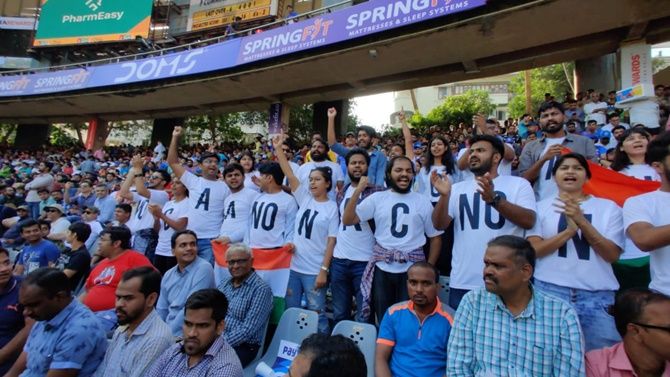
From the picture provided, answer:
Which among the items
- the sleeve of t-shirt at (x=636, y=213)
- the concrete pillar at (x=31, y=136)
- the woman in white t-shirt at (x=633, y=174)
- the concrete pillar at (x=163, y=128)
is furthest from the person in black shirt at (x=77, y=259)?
the concrete pillar at (x=31, y=136)

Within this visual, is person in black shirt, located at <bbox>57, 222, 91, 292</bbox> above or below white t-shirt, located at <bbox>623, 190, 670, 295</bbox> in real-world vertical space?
below

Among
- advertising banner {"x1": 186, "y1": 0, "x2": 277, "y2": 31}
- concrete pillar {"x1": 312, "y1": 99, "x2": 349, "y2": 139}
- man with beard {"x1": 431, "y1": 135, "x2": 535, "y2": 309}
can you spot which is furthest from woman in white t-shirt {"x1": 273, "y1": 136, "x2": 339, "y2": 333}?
advertising banner {"x1": 186, "y1": 0, "x2": 277, "y2": 31}

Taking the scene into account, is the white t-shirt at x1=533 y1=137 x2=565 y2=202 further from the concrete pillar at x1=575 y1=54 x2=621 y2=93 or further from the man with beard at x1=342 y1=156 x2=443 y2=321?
the concrete pillar at x1=575 y1=54 x2=621 y2=93

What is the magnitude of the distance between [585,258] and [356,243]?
1710 millimetres

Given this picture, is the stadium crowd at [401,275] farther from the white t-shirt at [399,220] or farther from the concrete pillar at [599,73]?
the concrete pillar at [599,73]

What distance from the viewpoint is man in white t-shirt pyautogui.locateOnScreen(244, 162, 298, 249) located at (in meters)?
3.91

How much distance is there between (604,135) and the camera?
288 inches

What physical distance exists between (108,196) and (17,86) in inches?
612

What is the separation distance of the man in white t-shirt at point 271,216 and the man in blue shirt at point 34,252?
8.40ft

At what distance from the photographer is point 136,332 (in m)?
2.43

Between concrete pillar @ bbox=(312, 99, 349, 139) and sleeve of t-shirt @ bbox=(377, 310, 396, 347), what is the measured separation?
13231 mm

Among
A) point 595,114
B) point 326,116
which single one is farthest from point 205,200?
point 326,116

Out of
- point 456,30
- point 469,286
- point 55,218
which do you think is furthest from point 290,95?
point 469,286

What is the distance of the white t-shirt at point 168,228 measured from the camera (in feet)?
15.4
